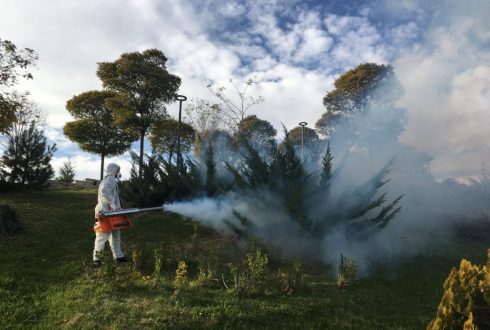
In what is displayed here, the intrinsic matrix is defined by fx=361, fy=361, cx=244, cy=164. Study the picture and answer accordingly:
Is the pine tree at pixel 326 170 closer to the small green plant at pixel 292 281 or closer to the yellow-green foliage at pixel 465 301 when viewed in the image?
the small green plant at pixel 292 281

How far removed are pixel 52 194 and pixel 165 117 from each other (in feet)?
41.3

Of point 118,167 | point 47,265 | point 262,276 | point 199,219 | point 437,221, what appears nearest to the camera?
point 262,276

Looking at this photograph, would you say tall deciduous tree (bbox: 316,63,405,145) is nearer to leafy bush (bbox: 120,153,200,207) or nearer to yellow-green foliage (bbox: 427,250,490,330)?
leafy bush (bbox: 120,153,200,207)

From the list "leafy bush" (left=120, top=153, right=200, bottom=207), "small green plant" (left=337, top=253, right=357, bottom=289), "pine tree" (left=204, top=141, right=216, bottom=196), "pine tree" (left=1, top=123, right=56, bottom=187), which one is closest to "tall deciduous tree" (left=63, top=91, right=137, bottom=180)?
"pine tree" (left=1, top=123, right=56, bottom=187)

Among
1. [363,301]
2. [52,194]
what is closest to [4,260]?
[363,301]

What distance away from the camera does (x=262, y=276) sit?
22.8 ft

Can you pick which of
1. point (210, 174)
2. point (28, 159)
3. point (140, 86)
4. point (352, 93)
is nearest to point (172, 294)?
point (210, 174)

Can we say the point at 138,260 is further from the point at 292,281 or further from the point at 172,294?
the point at 292,281

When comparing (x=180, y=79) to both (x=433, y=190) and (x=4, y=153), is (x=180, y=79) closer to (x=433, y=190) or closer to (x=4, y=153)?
(x=4, y=153)

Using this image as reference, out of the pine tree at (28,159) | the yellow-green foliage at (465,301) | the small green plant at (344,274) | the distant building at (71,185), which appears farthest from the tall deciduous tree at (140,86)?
the yellow-green foliage at (465,301)

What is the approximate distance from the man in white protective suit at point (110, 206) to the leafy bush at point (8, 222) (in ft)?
15.1

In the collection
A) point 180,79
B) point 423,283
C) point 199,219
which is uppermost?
point 180,79

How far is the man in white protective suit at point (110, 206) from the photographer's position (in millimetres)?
8586

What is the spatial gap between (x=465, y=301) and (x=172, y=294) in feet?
15.0
